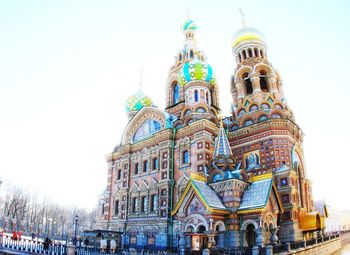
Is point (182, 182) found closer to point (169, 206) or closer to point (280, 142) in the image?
point (169, 206)

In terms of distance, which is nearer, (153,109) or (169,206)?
(169,206)

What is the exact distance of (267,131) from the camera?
2150 centimetres

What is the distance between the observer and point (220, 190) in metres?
15.9

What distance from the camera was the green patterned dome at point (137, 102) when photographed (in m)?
30.4

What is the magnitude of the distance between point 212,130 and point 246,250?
10.4m

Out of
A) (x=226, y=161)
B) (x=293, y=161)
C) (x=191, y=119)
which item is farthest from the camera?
(x=191, y=119)

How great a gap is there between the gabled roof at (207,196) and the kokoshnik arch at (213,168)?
6 centimetres

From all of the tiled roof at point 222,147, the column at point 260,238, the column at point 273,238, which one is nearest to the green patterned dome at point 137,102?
the tiled roof at point 222,147

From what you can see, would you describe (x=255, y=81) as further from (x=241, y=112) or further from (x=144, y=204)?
(x=144, y=204)

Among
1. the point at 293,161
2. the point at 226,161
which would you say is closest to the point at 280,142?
the point at 293,161

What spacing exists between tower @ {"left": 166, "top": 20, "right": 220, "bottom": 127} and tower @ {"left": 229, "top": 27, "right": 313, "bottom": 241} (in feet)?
7.45

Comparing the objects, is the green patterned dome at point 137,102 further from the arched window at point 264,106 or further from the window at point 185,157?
the arched window at point 264,106

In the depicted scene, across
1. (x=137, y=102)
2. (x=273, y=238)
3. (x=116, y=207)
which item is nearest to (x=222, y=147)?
(x=273, y=238)

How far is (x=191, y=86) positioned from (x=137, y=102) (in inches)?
304
